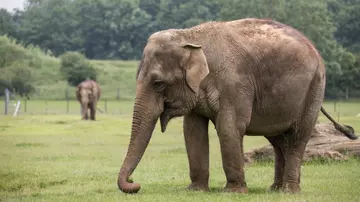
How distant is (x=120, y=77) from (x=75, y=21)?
166 ft

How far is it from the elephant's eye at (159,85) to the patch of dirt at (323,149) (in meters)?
6.86

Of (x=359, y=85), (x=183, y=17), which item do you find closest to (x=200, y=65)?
(x=359, y=85)

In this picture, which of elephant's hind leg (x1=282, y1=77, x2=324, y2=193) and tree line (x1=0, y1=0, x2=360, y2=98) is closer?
elephant's hind leg (x1=282, y1=77, x2=324, y2=193)

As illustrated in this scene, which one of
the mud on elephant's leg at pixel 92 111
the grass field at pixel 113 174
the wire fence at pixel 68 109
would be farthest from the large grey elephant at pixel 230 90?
the wire fence at pixel 68 109

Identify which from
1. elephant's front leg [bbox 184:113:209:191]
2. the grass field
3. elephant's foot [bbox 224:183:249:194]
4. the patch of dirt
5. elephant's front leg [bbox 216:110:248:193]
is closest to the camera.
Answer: the grass field

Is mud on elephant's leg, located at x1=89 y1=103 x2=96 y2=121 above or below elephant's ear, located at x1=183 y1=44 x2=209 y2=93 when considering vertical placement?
below

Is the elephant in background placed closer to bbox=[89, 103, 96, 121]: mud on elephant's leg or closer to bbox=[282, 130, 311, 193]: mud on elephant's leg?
bbox=[89, 103, 96, 121]: mud on elephant's leg

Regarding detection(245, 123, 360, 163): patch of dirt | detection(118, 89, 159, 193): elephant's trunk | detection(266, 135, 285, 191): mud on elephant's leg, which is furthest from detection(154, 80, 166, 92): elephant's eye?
detection(245, 123, 360, 163): patch of dirt

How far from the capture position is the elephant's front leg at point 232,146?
12.9 metres

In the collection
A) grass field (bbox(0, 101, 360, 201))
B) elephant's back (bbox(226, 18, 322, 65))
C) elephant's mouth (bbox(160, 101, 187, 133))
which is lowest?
grass field (bbox(0, 101, 360, 201))

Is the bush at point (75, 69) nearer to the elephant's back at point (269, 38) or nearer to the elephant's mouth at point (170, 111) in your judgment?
the elephant's back at point (269, 38)

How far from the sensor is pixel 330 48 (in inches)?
3474

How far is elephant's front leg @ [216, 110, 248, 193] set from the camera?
1291cm

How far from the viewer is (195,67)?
1266 cm
